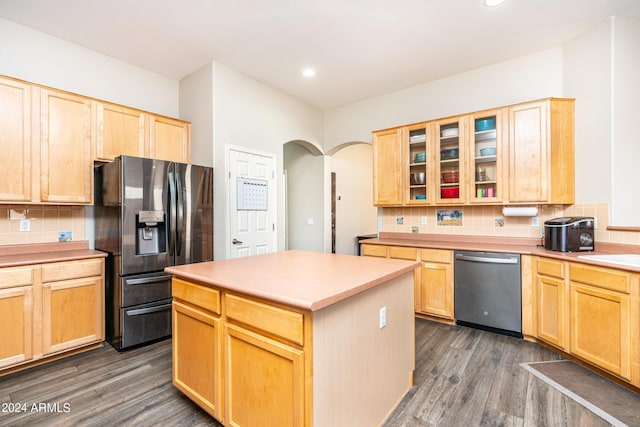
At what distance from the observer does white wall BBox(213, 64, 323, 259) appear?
363cm

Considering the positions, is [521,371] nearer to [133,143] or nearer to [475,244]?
[475,244]

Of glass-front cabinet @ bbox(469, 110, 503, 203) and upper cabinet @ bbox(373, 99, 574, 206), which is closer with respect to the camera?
upper cabinet @ bbox(373, 99, 574, 206)

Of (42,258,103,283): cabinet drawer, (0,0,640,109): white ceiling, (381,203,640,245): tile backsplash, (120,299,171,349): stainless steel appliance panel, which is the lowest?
(120,299,171,349): stainless steel appliance panel

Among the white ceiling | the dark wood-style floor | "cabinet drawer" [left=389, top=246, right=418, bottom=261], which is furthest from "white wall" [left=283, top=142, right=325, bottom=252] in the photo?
the dark wood-style floor

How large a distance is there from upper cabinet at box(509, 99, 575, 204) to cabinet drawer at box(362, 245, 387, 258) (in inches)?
64.8

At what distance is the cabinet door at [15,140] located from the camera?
2516 mm

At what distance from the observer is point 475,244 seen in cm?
358

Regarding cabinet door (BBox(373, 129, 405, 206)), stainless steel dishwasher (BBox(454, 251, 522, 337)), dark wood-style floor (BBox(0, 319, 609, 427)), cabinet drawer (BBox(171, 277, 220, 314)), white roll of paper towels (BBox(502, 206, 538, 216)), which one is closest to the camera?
cabinet drawer (BBox(171, 277, 220, 314))

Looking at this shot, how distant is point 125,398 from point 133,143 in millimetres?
2450

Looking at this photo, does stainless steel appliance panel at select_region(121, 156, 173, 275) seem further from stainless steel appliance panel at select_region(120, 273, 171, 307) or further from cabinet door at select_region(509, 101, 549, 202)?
cabinet door at select_region(509, 101, 549, 202)

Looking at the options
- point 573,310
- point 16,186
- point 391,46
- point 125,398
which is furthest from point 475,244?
point 16,186

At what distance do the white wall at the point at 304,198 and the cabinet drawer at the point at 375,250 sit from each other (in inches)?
52.3

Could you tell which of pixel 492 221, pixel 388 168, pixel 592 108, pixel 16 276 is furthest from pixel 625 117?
pixel 16 276

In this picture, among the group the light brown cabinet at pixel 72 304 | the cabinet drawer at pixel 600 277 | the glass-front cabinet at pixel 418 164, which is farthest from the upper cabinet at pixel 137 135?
the cabinet drawer at pixel 600 277
